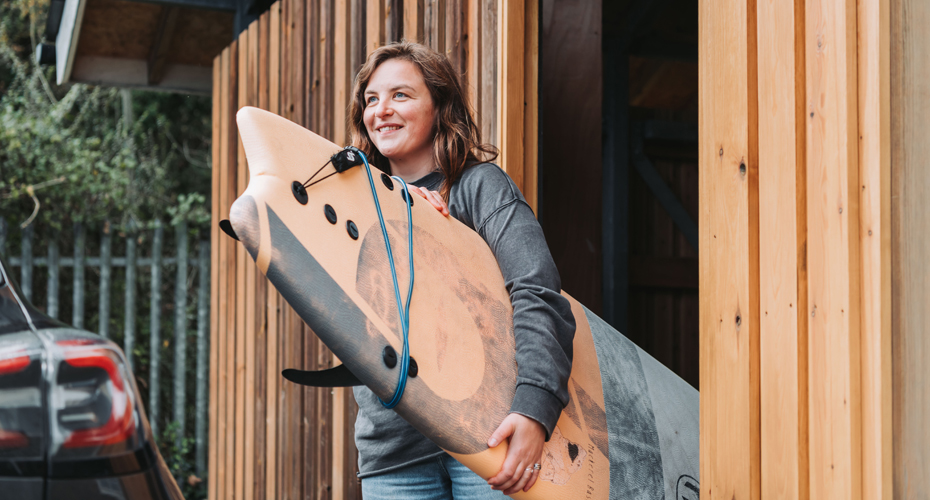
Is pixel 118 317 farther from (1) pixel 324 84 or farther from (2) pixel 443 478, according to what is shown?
(2) pixel 443 478

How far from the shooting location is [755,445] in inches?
52.2

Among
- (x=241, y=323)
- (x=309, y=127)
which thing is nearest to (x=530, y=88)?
(x=309, y=127)

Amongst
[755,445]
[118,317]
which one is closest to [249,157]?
[755,445]

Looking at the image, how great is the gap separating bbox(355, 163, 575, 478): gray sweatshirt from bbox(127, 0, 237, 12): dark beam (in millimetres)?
3510

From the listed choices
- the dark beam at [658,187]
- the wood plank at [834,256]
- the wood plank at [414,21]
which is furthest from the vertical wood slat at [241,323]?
the wood plank at [834,256]

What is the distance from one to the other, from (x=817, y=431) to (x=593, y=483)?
0.43 metres

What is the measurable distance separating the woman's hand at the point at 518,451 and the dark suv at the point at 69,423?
19.7 inches

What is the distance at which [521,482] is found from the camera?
1258 mm

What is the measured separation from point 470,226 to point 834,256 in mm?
689

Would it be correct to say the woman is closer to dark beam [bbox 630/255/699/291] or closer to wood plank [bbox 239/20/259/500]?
wood plank [bbox 239/20/259/500]

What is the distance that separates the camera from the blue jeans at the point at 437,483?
1.40 m

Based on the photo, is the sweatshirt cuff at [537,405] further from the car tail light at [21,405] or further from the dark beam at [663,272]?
the dark beam at [663,272]

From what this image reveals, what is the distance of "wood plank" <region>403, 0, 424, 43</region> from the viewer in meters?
2.53

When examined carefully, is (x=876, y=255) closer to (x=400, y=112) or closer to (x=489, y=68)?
(x=400, y=112)
